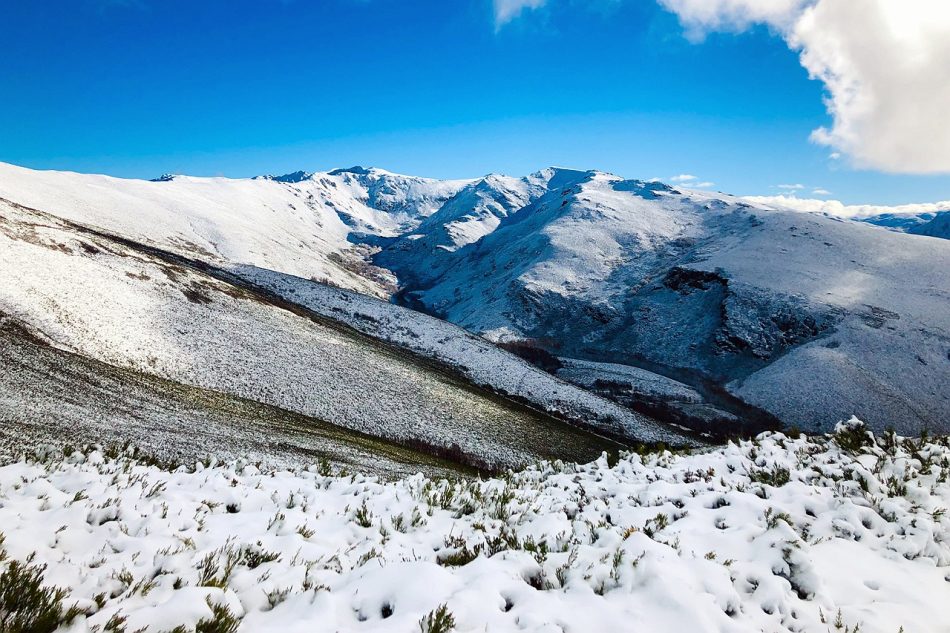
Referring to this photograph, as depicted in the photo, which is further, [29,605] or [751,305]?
[751,305]

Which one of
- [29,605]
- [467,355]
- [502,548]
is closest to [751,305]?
[467,355]

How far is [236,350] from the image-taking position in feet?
141

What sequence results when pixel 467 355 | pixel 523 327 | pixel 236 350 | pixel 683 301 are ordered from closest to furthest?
1. pixel 236 350
2. pixel 467 355
3. pixel 683 301
4. pixel 523 327

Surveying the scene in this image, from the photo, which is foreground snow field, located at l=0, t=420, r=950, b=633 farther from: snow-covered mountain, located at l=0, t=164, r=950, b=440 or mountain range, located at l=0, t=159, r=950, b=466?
snow-covered mountain, located at l=0, t=164, r=950, b=440

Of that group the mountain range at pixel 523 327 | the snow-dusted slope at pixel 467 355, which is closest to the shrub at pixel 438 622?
the mountain range at pixel 523 327

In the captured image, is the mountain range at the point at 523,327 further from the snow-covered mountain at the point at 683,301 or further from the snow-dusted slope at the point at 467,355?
the snow-covered mountain at the point at 683,301

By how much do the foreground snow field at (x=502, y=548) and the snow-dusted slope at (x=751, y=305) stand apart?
255 ft

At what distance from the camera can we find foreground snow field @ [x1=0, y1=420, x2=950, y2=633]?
520cm

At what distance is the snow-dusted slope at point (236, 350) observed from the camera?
3569cm

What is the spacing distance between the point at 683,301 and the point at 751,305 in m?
17.0

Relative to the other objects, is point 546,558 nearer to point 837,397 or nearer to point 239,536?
point 239,536

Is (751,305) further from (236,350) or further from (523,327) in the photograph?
(236,350)

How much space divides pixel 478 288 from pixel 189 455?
140833mm

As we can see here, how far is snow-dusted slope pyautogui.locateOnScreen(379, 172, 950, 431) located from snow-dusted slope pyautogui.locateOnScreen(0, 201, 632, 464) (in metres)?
58.3
